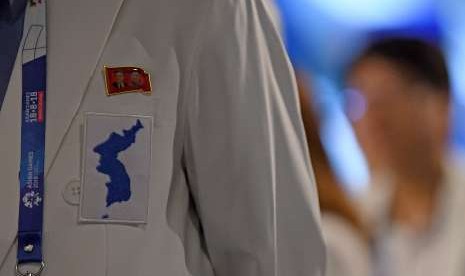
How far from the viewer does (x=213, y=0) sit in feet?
3.04

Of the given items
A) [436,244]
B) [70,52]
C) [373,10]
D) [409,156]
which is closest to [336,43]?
[373,10]

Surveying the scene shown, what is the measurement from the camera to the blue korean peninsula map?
34.6 inches

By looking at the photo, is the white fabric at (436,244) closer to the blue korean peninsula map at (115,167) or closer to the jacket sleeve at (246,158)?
the jacket sleeve at (246,158)

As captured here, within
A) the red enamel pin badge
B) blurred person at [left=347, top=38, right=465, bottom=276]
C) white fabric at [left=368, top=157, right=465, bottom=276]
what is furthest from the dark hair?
the red enamel pin badge

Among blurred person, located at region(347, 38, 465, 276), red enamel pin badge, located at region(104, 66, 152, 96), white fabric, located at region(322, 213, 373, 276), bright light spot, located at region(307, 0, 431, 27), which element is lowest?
white fabric, located at region(322, 213, 373, 276)

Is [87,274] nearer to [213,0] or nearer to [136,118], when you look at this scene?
[136,118]

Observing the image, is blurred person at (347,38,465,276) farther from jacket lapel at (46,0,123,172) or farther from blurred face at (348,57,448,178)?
jacket lapel at (46,0,123,172)

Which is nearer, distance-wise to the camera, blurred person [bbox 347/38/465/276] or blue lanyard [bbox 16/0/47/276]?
blue lanyard [bbox 16/0/47/276]

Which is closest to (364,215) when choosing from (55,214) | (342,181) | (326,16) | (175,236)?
(342,181)

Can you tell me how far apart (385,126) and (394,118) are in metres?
0.02

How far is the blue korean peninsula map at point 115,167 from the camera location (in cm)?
88

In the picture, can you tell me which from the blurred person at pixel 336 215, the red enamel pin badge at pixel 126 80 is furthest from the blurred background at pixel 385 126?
the red enamel pin badge at pixel 126 80

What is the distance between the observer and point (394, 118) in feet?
4.05

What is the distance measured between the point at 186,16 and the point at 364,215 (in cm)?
45
